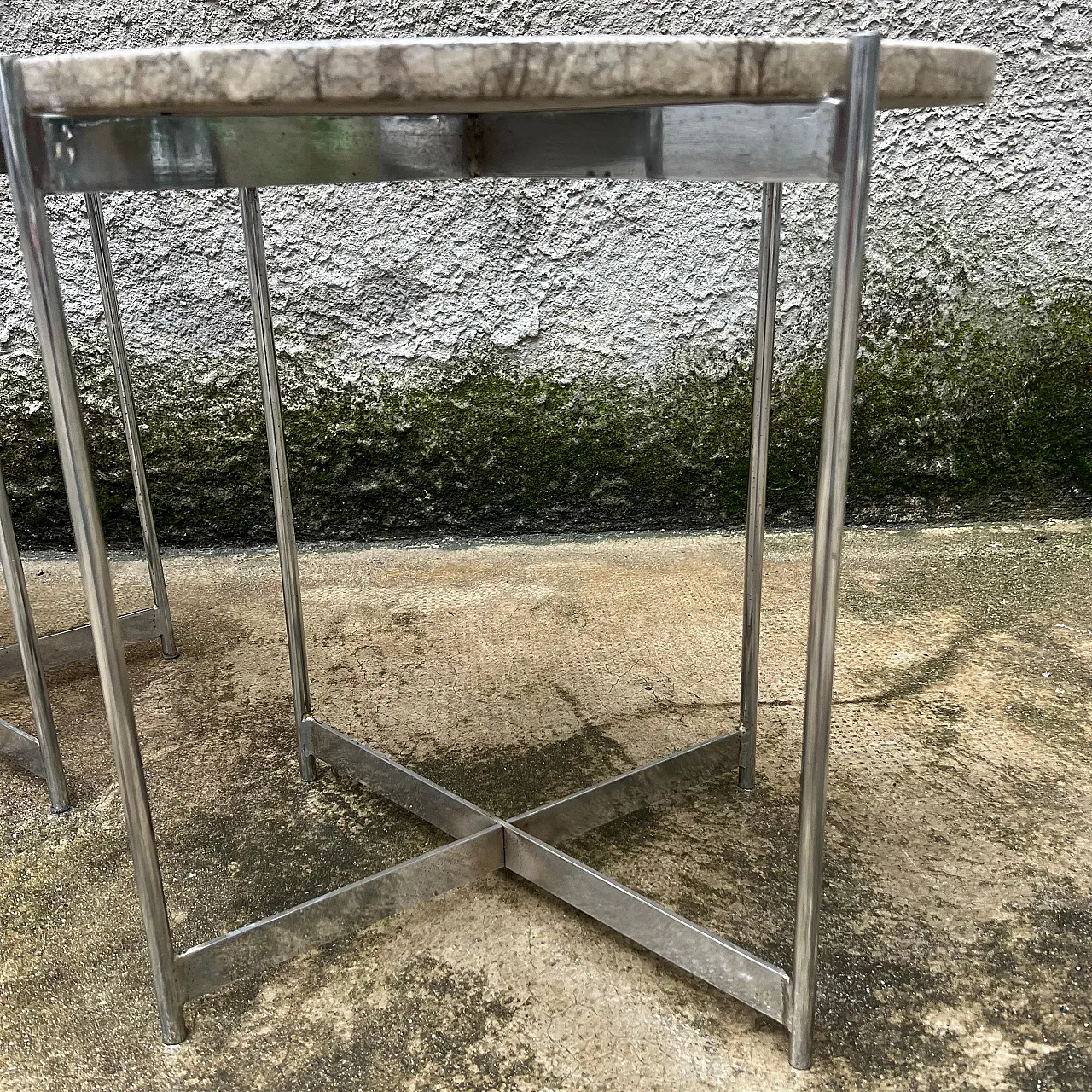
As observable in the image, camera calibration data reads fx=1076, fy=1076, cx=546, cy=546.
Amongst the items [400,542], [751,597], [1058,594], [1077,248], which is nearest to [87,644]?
[400,542]

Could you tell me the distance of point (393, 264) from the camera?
7.79ft

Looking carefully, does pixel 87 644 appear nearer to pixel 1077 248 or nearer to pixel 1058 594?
pixel 1058 594

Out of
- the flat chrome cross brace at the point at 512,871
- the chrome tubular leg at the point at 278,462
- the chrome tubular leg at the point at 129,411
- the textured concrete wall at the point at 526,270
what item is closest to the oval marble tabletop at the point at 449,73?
the chrome tubular leg at the point at 278,462

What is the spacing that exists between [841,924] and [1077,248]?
1.91 meters

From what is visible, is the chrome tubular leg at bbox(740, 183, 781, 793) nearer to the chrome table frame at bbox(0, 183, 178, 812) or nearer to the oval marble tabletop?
the oval marble tabletop

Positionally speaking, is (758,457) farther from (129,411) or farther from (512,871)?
(129,411)

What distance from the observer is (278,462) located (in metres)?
1.35

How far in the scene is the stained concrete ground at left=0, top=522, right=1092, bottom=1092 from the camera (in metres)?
0.97

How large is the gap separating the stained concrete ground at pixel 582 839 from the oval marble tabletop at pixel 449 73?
2.59 ft

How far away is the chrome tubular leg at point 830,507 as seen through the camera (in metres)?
0.75

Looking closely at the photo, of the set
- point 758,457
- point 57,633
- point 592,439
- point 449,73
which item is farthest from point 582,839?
point 592,439

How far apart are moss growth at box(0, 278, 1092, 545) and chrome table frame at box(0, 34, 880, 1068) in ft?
3.75

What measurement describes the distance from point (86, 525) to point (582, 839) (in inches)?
27.6

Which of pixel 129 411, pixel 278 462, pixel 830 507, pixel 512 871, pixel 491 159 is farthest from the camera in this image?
pixel 129 411
